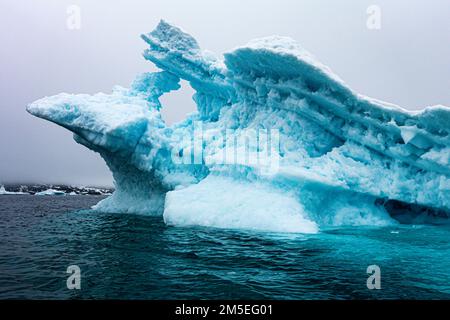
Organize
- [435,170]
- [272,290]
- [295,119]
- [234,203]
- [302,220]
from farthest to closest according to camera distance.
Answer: [295,119] → [435,170] → [234,203] → [302,220] → [272,290]

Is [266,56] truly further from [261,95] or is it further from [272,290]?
[272,290]

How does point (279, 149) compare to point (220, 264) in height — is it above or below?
above

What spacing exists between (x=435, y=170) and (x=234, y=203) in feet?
24.4

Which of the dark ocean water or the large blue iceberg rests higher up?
the large blue iceberg

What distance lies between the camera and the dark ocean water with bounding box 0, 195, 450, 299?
5.12 metres

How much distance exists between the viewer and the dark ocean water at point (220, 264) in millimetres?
5125

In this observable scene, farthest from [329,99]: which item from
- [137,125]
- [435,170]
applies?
[137,125]

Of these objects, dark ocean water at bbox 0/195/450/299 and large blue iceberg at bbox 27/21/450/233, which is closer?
dark ocean water at bbox 0/195/450/299

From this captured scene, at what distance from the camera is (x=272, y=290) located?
5.22 metres

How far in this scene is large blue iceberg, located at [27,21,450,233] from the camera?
38.7 ft

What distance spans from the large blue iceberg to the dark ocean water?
6.28ft

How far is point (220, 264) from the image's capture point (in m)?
6.77

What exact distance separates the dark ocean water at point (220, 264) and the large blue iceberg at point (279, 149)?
1916mm

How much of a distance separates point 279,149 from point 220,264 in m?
7.52
